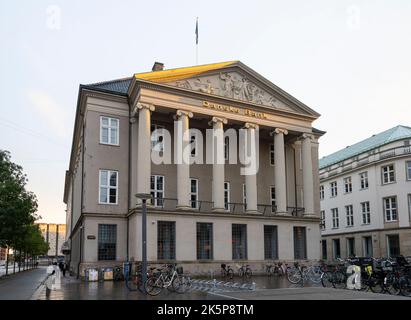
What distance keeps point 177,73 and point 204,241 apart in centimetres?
1265

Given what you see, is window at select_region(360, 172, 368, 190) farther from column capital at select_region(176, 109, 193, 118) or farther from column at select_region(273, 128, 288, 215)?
column capital at select_region(176, 109, 193, 118)

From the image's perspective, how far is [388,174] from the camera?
178 feet

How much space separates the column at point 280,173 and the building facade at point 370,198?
20.3 metres

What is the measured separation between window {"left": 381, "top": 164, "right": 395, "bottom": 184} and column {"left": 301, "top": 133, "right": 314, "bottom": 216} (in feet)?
59.1

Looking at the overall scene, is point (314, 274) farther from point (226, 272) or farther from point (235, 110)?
point (235, 110)

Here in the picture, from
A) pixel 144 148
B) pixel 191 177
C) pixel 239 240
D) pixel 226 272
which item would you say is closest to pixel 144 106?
pixel 144 148

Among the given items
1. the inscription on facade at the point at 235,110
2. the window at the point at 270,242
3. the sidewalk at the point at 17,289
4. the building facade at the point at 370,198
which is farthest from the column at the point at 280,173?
the building facade at the point at 370,198

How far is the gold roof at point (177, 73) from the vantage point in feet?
112

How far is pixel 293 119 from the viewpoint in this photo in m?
40.3

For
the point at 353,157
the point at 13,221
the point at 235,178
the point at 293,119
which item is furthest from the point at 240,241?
the point at 353,157

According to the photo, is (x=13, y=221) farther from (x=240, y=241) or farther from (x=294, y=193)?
(x=294, y=193)

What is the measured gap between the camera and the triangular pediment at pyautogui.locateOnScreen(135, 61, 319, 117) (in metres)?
35.1

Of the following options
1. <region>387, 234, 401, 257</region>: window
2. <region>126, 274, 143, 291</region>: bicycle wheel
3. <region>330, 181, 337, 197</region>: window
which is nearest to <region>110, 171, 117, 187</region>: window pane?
<region>126, 274, 143, 291</region>: bicycle wheel
